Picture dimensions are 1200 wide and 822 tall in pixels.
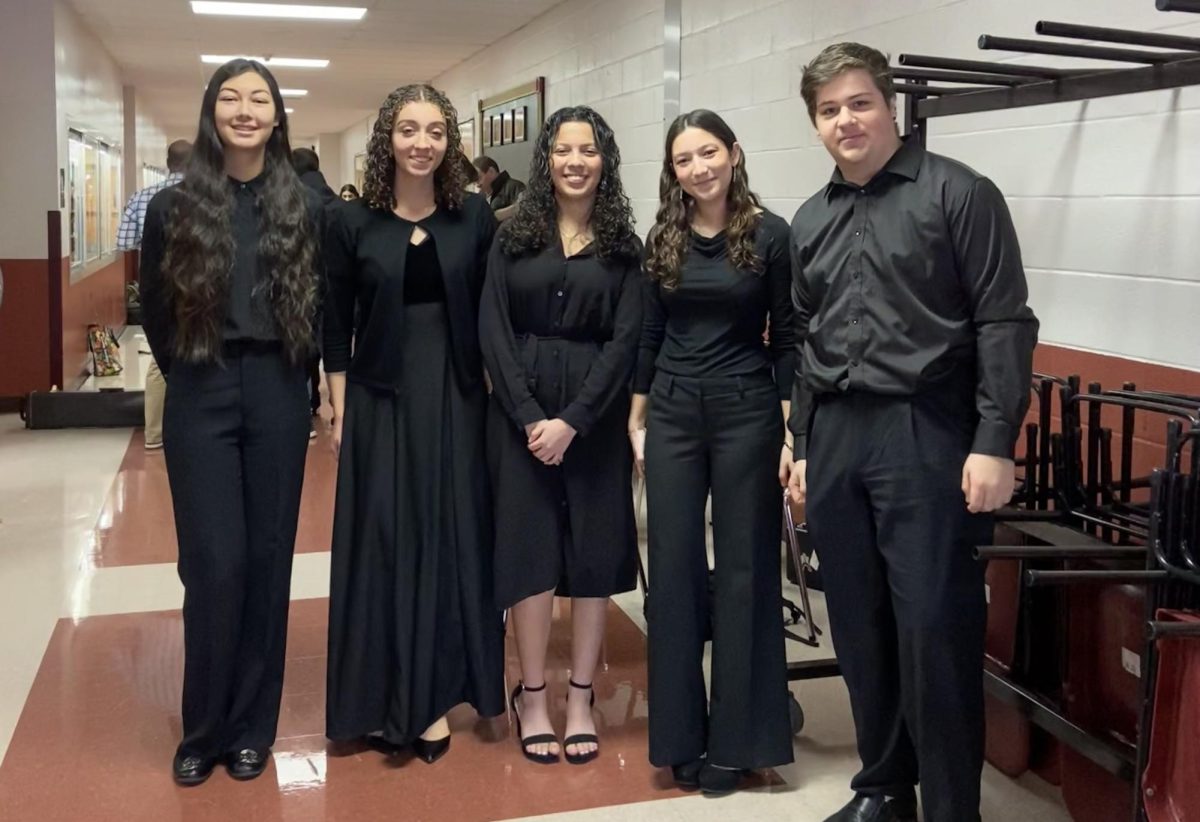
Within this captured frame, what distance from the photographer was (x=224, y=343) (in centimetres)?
262

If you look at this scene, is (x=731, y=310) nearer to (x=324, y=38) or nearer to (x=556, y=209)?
(x=556, y=209)

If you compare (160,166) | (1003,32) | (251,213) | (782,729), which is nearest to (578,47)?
(1003,32)

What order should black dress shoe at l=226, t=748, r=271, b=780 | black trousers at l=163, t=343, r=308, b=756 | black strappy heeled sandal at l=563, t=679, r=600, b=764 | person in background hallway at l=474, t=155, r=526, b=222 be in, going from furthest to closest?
person in background hallway at l=474, t=155, r=526, b=222 < black strappy heeled sandal at l=563, t=679, r=600, b=764 < black dress shoe at l=226, t=748, r=271, b=780 < black trousers at l=163, t=343, r=308, b=756

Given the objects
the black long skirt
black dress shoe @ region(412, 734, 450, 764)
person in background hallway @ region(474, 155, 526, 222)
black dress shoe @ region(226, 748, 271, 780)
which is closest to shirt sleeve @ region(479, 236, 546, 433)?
the black long skirt

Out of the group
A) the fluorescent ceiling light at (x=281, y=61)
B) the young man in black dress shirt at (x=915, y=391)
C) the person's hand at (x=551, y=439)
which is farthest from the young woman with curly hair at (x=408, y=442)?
the fluorescent ceiling light at (x=281, y=61)

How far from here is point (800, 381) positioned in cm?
243

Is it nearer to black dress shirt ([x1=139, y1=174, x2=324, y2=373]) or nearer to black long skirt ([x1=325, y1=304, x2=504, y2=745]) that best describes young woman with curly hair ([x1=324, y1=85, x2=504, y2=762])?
black long skirt ([x1=325, y1=304, x2=504, y2=745])

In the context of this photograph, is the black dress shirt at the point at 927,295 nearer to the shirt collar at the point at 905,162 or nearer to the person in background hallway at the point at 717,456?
the shirt collar at the point at 905,162

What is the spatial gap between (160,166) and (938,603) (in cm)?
2035

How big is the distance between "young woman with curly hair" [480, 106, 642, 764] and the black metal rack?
0.76 metres

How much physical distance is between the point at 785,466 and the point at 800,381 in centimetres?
22

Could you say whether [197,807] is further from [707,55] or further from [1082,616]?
[707,55]

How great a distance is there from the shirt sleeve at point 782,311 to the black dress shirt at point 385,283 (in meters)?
0.71

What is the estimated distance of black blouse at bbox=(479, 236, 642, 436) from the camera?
8.87ft
